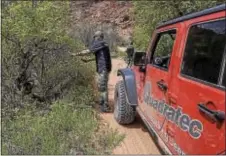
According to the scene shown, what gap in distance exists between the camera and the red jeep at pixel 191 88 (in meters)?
3.12

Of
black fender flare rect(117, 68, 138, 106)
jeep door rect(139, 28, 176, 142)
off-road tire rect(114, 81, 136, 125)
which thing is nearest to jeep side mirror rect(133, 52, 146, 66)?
jeep door rect(139, 28, 176, 142)

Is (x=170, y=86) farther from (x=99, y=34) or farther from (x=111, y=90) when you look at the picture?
(x=111, y=90)

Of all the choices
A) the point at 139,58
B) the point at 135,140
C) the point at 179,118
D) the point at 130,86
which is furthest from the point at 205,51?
the point at 135,140

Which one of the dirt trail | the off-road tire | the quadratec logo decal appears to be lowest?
the dirt trail

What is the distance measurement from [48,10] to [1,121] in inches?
103

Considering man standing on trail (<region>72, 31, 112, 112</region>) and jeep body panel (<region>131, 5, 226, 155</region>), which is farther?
man standing on trail (<region>72, 31, 112, 112</region>)

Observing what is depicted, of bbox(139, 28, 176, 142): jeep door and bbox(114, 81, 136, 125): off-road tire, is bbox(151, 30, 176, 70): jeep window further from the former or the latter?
bbox(114, 81, 136, 125): off-road tire

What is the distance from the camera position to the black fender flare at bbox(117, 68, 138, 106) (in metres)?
6.39

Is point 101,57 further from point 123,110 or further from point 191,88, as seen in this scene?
point 191,88

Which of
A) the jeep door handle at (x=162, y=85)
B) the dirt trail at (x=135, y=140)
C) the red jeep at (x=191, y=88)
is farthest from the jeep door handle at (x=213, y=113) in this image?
the dirt trail at (x=135, y=140)

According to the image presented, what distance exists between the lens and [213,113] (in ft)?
9.93

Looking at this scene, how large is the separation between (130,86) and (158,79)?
1.76m

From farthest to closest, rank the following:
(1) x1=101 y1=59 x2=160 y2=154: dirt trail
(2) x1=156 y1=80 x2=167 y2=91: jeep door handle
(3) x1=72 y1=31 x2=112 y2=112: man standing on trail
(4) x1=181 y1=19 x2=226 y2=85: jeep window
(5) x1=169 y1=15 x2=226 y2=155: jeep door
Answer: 1. (3) x1=72 y1=31 x2=112 y2=112: man standing on trail
2. (1) x1=101 y1=59 x2=160 y2=154: dirt trail
3. (2) x1=156 y1=80 x2=167 y2=91: jeep door handle
4. (4) x1=181 y1=19 x2=226 y2=85: jeep window
5. (5) x1=169 y1=15 x2=226 y2=155: jeep door

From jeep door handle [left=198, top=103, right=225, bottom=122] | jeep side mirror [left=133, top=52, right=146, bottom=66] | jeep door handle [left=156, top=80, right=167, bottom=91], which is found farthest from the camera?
jeep side mirror [left=133, top=52, right=146, bottom=66]
